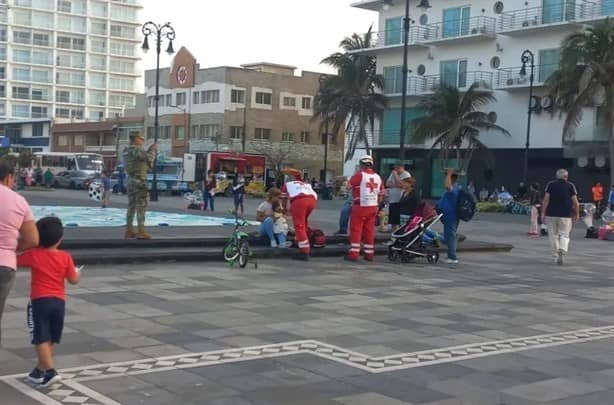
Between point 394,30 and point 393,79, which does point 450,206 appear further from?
point 394,30

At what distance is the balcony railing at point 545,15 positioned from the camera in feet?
142

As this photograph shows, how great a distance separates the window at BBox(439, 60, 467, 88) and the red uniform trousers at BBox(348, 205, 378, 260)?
35.8m

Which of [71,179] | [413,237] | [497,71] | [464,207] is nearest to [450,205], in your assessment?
[464,207]

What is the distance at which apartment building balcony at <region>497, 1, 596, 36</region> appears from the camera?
43.2m

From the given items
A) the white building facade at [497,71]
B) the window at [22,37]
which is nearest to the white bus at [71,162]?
the white building facade at [497,71]

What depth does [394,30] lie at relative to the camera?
5353cm

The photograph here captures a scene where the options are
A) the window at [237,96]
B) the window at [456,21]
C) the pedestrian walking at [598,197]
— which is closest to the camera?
the pedestrian walking at [598,197]

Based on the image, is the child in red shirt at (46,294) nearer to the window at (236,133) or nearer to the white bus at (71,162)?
the white bus at (71,162)

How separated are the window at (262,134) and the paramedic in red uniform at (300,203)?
58937mm

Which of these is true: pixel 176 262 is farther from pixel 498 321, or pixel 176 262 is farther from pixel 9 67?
pixel 9 67

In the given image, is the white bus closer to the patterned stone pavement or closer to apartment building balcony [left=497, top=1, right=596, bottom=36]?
apartment building balcony [left=497, top=1, right=596, bottom=36]

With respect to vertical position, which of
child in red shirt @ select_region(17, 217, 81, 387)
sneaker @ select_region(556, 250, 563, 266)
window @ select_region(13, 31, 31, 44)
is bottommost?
sneaker @ select_region(556, 250, 563, 266)

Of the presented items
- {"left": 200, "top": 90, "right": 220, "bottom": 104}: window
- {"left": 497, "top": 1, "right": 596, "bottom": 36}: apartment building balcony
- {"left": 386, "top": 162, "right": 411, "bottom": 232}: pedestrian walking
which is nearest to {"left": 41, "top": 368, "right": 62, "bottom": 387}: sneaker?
{"left": 386, "top": 162, "right": 411, "bottom": 232}: pedestrian walking

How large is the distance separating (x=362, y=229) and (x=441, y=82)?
118ft
